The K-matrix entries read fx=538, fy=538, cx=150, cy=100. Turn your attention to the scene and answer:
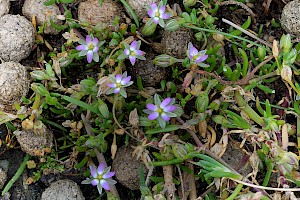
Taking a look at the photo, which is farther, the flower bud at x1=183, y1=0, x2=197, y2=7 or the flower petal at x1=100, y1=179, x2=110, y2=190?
the flower bud at x1=183, y1=0, x2=197, y2=7

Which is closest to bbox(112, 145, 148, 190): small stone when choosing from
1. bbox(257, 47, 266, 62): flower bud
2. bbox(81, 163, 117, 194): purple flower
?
bbox(81, 163, 117, 194): purple flower

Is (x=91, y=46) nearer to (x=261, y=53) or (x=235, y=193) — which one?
(x=261, y=53)

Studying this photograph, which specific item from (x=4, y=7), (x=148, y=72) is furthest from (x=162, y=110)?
(x=4, y=7)

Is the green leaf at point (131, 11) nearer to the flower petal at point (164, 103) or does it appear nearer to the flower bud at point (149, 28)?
the flower bud at point (149, 28)

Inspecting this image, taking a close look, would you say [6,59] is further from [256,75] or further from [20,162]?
[256,75]

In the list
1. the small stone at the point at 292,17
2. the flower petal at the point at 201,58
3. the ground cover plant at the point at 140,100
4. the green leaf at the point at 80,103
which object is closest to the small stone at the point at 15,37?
the ground cover plant at the point at 140,100

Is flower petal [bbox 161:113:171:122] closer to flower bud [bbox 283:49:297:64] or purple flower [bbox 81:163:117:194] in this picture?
purple flower [bbox 81:163:117:194]

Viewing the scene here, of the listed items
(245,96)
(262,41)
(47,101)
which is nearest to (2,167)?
(47,101)
